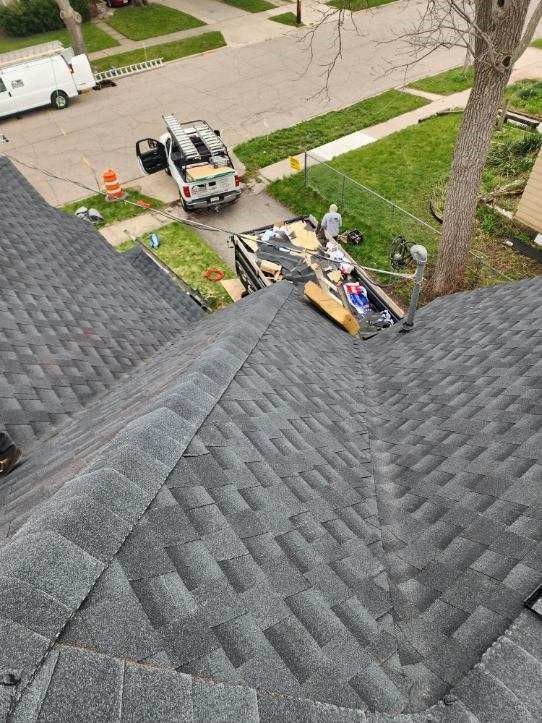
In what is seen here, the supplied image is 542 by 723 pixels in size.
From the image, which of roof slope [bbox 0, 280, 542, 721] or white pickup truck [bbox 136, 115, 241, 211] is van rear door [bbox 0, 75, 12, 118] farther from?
roof slope [bbox 0, 280, 542, 721]

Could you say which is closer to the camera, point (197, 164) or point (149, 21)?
point (197, 164)

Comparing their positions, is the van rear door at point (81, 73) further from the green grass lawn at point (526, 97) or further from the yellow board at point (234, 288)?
the green grass lawn at point (526, 97)

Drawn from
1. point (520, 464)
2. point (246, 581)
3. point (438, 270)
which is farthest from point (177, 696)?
point (438, 270)

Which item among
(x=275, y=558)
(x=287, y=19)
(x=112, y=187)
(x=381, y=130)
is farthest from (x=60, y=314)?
(x=287, y=19)

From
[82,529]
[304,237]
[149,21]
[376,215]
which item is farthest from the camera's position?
[149,21]

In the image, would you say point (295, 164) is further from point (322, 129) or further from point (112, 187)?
point (112, 187)

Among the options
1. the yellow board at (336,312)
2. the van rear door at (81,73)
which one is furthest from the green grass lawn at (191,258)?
the van rear door at (81,73)
